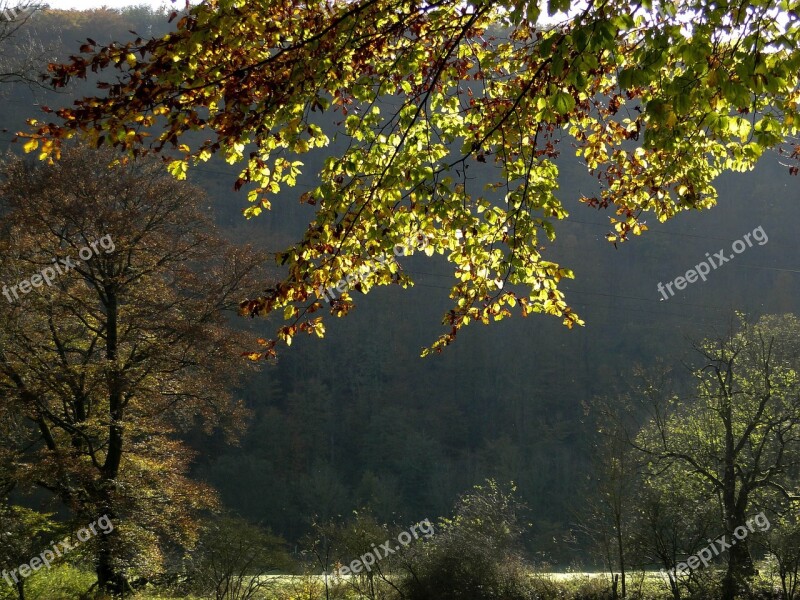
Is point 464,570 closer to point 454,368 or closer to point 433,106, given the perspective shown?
point 433,106

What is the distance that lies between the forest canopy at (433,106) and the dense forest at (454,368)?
26028mm

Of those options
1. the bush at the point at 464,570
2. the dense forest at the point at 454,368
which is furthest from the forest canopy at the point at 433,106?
the dense forest at the point at 454,368

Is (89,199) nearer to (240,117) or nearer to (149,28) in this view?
(240,117)

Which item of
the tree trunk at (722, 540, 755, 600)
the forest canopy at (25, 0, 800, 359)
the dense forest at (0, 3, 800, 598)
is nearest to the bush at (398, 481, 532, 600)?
the tree trunk at (722, 540, 755, 600)

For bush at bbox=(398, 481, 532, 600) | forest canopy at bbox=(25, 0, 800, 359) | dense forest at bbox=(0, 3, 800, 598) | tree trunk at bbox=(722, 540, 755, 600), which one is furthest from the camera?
dense forest at bbox=(0, 3, 800, 598)

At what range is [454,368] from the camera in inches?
1907

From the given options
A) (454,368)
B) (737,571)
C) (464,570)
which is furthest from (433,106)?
(454,368)

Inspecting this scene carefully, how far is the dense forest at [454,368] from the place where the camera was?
35.9 meters

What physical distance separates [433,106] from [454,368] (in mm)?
43634

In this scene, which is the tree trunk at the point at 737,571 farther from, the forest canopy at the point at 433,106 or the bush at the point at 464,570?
the forest canopy at the point at 433,106

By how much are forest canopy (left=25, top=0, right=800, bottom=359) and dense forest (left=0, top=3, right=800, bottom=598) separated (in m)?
26.0

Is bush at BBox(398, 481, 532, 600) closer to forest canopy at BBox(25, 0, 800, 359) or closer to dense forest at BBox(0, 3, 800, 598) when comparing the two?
forest canopy at BBox(25, 0, 800, 359)

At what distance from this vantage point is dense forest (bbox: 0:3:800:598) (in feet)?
118

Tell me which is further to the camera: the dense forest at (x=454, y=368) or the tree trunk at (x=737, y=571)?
the dense forest at (x=454, y=368)
